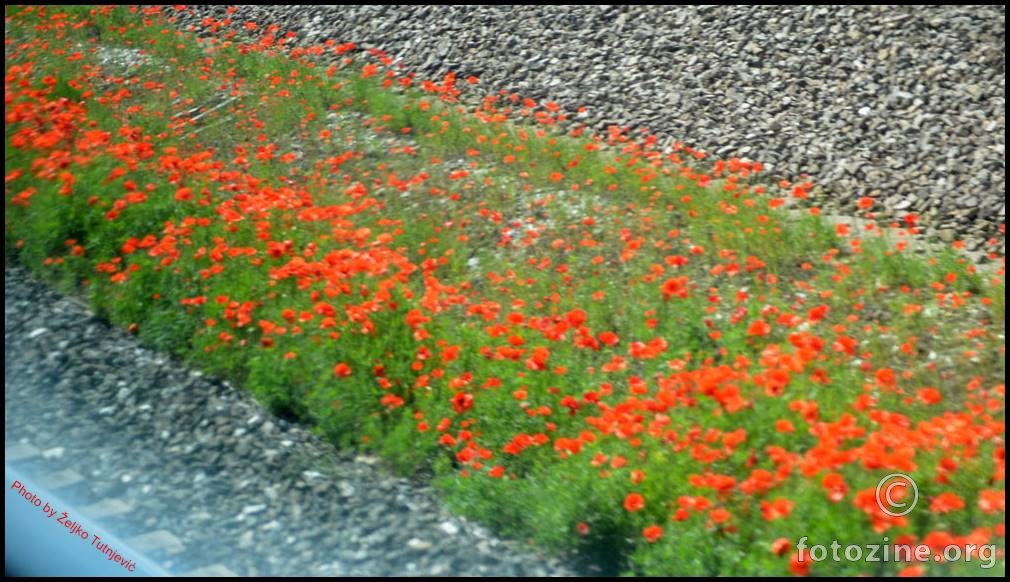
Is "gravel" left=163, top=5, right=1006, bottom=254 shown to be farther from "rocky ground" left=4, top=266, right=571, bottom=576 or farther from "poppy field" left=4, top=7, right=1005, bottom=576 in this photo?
"rocky ground" left=4, top=266, right=571, bottom=576

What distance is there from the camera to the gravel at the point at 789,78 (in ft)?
19.2

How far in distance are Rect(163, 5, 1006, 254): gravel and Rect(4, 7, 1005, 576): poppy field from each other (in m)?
0.25

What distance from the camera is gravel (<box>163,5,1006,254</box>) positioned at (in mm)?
5844

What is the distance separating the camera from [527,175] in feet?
20.5

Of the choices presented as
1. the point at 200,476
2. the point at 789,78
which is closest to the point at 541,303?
the point at 200,476

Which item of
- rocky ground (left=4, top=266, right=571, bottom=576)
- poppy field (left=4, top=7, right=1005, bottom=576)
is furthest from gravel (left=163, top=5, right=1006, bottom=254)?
rocky ground (left=4, top=266, right=571, bottom=576)

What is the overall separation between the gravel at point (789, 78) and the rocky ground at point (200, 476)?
10.7 feet

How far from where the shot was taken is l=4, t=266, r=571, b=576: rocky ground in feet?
11.5

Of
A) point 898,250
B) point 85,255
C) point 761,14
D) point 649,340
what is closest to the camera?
point 649,340

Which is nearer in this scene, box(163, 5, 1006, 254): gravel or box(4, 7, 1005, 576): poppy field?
box(4, 7, 1005, 576): poppy field

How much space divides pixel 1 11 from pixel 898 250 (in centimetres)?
712

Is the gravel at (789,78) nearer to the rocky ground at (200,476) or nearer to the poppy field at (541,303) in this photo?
the poppy field at (541,303)

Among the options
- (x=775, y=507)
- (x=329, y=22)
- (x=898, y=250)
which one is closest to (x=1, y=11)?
(x=329, y=22)

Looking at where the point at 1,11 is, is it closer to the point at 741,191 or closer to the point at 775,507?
the point at 741,191
